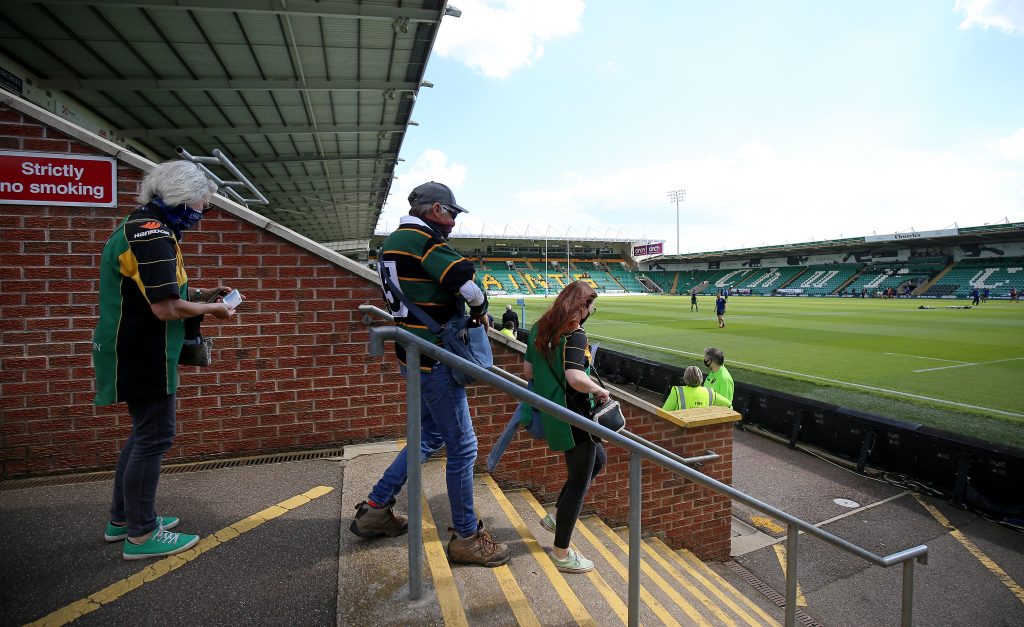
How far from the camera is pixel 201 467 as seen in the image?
329cm

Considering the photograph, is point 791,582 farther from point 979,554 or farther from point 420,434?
point 979,554

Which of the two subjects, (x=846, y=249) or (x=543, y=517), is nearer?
(x=543, y=517)

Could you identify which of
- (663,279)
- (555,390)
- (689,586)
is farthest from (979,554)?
(663,279)

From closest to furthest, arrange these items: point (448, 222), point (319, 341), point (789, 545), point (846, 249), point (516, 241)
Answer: point (448, 222) < point (789, 545) < point (319, 341) < point (846, 249) < point (516, 241)

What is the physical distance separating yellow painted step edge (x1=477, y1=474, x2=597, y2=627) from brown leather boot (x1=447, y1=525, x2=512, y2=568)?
0.25 meters

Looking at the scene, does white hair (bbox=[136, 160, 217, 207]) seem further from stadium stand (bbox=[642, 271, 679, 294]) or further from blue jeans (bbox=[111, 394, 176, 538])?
stadium stand (bbox=[642, 271, 679, 294])

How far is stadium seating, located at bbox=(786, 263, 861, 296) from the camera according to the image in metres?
55.7

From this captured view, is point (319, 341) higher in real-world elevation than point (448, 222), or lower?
lower

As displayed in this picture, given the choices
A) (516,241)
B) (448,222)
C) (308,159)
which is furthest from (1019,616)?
(516,241)

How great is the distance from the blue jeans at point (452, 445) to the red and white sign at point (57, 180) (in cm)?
268

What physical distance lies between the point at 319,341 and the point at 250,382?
0.56 m

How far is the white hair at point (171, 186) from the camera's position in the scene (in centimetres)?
209

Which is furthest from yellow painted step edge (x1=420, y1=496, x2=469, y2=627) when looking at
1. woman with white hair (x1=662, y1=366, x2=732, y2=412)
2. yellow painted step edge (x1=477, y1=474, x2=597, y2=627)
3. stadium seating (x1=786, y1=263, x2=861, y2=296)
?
stadium seating (x1=786, y1=263, x2=861, y2=296)

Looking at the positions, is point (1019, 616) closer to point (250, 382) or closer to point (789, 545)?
point (789, 545)
